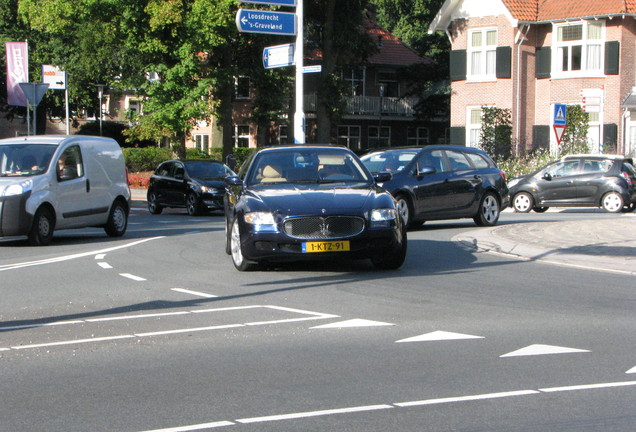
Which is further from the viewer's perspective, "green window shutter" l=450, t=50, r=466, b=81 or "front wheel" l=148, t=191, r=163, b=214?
"green window shutter" l=450, t=50, r=466, b=81

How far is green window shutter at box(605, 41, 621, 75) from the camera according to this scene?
39.8 m

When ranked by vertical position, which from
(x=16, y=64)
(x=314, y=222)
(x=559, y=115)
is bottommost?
(x=314, y=222)

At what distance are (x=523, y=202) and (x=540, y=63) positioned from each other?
15.5 metres

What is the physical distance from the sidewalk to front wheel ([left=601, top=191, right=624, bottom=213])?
712 cm

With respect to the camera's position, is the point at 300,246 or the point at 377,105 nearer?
the point at 300,246

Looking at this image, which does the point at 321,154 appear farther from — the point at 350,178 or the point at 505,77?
the point at 505,77

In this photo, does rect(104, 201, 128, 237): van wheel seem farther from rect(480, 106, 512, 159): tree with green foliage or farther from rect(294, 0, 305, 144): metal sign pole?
rect(480, 106, 512, 159): tree with green foliage

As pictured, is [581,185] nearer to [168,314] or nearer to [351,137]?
[168,314]

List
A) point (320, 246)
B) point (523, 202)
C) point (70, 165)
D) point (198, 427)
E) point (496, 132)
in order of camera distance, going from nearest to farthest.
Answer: point (198, 427), point (320, 246), point (70, 165), point (523, 202), point (496, 132)

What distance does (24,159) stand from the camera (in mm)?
17234

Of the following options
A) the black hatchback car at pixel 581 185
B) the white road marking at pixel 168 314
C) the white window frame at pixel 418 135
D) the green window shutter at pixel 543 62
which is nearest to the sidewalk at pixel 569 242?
the white road marking at pixel 168 314

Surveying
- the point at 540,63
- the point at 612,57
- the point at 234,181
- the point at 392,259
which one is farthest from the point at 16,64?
the point at 392,259

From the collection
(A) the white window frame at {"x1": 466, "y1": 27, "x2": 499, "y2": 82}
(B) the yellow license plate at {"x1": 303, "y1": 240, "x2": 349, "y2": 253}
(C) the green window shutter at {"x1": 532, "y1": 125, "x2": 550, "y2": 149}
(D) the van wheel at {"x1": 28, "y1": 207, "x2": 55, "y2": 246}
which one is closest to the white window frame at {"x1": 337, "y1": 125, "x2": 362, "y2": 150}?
(A) the white window frame at {"x1": 466, "y1": 27, "x2": 499, "y2": 82}

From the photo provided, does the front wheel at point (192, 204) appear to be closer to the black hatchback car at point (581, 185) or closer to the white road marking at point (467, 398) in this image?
the black hatchback car at point (581, 185)
